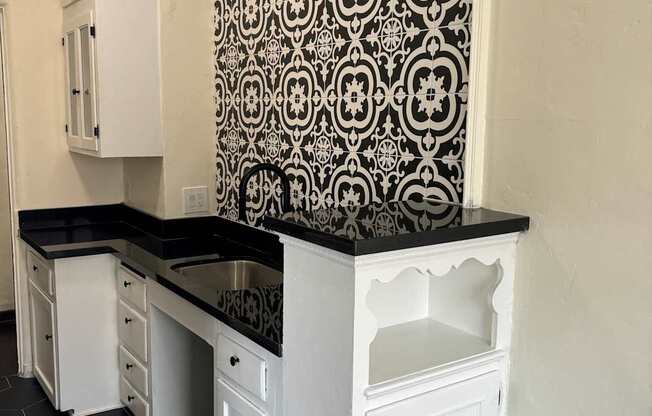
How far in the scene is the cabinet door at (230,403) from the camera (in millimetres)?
1857

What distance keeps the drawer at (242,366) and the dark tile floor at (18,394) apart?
51.5 inches

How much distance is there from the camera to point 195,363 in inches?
108

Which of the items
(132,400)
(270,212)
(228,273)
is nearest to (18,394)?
(132,400)

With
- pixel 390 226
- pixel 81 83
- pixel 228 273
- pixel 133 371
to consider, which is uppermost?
pixel 81 83

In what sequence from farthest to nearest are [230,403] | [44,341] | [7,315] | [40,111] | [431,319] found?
[7,315], [40,111], [44,341], [230,403], [431,319]

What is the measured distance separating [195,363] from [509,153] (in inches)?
67.2

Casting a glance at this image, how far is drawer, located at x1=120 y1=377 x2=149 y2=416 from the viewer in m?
2.76

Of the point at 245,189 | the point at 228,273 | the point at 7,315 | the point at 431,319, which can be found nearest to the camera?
the point at 431,319

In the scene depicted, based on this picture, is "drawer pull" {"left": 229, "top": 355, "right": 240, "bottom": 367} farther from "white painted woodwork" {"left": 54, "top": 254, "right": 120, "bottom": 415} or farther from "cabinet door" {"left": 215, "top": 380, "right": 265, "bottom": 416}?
"white painted woodwork" {"left": 54, "top": 254, "right": 120, "bottom": 415}

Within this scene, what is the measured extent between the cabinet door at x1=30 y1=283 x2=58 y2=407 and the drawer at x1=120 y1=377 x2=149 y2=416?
29 centimetres

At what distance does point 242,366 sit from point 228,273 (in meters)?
0.89

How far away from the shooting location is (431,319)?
1.85 metres

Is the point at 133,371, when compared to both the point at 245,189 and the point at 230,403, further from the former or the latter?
the point at 245,189

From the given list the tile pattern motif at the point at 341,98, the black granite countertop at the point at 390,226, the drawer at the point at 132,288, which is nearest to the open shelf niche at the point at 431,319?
the black granite countertop at the point at 390,226
